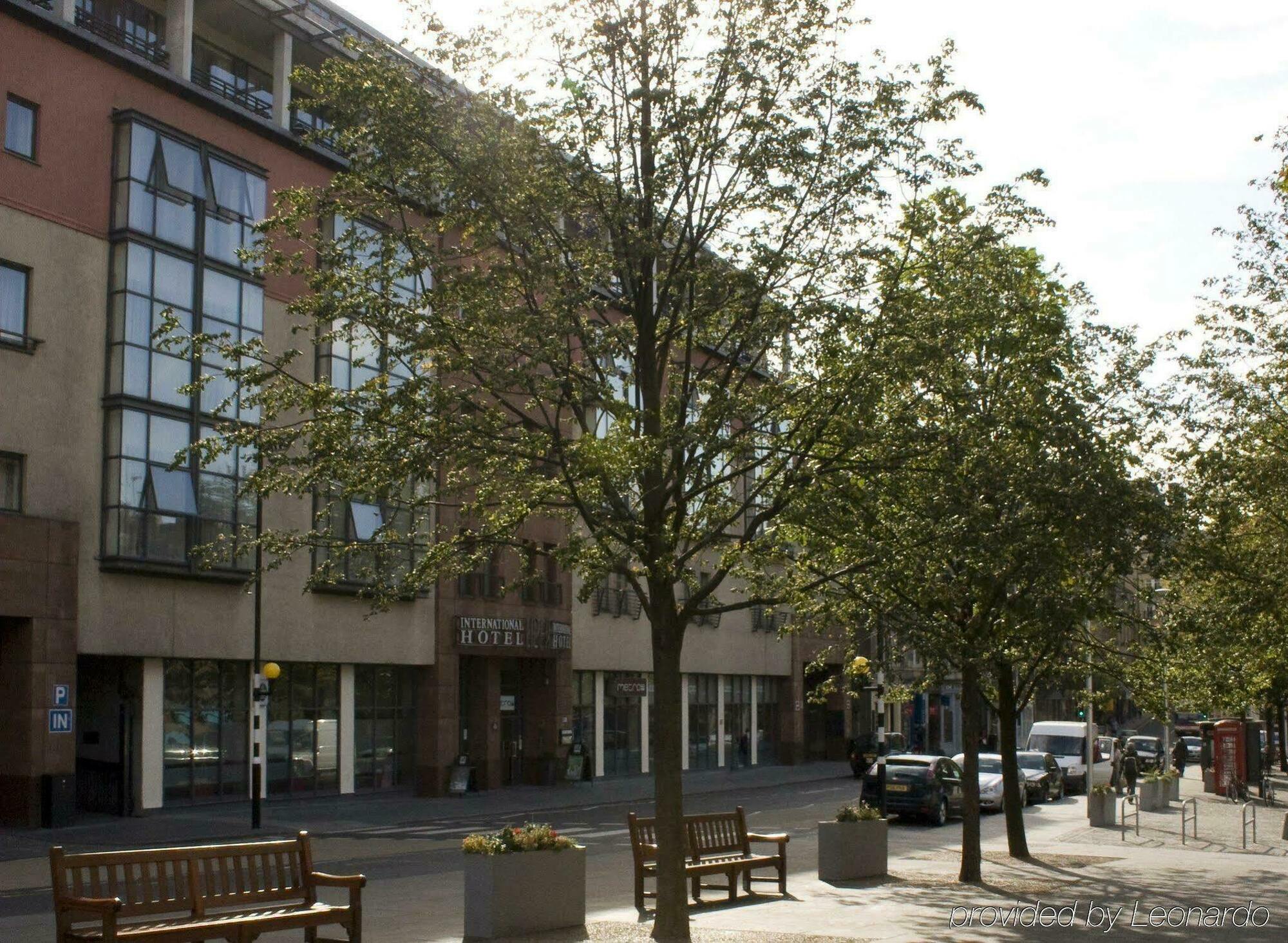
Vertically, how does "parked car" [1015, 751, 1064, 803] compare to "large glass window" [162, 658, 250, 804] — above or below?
below

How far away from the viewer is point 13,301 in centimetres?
3028

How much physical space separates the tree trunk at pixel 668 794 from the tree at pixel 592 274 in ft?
0.09

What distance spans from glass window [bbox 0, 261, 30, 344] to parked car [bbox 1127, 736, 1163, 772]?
4523 centimetres

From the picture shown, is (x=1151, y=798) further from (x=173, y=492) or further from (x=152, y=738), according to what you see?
(x=173, y=492)

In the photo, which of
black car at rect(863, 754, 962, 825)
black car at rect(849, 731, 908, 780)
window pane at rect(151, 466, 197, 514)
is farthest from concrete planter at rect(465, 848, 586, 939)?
black car at rect(849, 731, 908, 780)

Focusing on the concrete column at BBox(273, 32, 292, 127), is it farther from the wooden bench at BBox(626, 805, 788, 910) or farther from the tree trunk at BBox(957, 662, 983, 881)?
the wooden bench at BBox(626, 805, 788, 910)

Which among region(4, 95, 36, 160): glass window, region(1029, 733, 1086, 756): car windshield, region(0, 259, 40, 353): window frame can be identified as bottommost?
region(1029, 733, 1086, 756): car windshield

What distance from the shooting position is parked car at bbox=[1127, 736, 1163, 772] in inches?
2372

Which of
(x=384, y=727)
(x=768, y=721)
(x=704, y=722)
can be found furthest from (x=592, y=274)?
(x=768, y=721)

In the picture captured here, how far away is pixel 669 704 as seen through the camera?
13.2 metres

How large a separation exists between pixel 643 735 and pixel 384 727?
1564 cm

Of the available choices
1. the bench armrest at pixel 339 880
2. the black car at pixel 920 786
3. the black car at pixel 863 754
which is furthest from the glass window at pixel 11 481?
the black car at pixel 863 754

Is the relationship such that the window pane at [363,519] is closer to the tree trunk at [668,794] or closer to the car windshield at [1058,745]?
the car windshield at [1058,745]

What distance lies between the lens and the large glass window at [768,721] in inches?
2534
